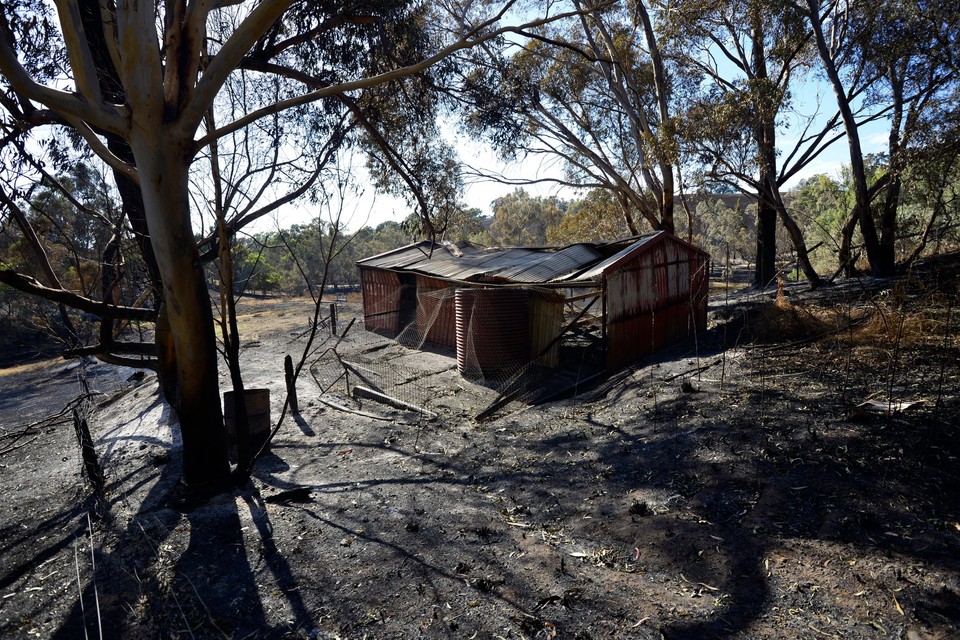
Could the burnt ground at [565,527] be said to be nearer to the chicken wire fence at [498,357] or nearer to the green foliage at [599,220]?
the chicken wire fence at [498,357]

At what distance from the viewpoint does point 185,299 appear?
5.09m

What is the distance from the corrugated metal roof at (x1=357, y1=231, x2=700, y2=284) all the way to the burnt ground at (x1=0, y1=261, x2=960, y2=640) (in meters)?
4.22

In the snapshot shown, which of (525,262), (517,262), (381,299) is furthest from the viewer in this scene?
(381,299)

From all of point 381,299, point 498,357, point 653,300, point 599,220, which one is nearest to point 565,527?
point 498,357

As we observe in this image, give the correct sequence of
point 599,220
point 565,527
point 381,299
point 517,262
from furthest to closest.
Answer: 1. point 599,220
2. point 381,299
3. point 517,262
4. point 565,527

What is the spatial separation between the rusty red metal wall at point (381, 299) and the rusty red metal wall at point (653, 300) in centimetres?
863

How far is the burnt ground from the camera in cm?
316

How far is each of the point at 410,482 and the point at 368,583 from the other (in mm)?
2029

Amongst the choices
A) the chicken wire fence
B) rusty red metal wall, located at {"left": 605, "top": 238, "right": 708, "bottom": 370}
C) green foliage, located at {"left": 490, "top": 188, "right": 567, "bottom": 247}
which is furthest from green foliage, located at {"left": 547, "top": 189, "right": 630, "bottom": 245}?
green foliage, located at {"left": 490, "top": 188, "right": 567, "bottom": 247}

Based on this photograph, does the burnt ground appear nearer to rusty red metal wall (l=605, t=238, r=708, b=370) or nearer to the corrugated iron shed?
rusty red metal wall (l=605, t=238, r=708, b=370)

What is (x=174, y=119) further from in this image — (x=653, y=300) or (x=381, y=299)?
(x=381, y=299)

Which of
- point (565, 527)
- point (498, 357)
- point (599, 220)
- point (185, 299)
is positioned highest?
point (599, 220)

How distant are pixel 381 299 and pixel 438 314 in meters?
3.98

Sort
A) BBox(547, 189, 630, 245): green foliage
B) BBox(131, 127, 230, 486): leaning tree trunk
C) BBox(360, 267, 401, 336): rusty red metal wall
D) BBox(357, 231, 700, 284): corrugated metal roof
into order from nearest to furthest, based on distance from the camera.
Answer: BBox(131, 127, 230, 486): leaning tree trunk, BBox(357, 231, 700, 284): corrugated metal roof, BBox(360, 267, 401, 336): rusty red metal wall, BBox(547, 189, 630, 245): green foliage
